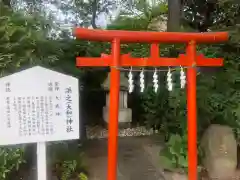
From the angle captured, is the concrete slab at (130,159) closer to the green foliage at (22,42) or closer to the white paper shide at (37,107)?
the white paper shide at (37,107)

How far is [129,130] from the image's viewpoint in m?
7.29

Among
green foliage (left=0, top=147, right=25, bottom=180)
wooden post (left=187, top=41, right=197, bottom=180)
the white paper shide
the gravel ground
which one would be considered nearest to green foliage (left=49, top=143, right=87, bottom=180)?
green foliage (left=0, top=147, right=25, bottom=180)

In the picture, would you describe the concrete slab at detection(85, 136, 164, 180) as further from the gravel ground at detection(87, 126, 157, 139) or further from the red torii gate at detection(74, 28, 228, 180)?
the red torii gate at detection(74, 28, 228, 180)

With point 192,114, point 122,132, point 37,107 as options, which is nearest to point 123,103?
point 122,132

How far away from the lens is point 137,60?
3.55 metres

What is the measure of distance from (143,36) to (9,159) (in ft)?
7.63

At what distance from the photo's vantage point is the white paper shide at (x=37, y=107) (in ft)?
10.5

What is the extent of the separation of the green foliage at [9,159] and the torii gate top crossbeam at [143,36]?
1754mm

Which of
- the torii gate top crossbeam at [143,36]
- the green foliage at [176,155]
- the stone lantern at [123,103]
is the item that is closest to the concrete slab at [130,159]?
the green foliage at [176,155]

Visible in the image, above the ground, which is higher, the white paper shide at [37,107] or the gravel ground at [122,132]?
the white paper shide at [37,107]

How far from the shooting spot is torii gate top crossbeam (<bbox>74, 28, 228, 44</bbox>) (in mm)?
3261

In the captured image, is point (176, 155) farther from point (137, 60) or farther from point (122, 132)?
point (122, 132)

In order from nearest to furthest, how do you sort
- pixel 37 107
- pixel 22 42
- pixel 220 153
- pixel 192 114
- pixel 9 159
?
pixel 37 107 < pixel 9 159 < pixel 192 114 < pixel 22 42 < pixel 220 153

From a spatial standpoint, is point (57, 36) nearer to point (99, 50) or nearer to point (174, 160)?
point (99, 50)
